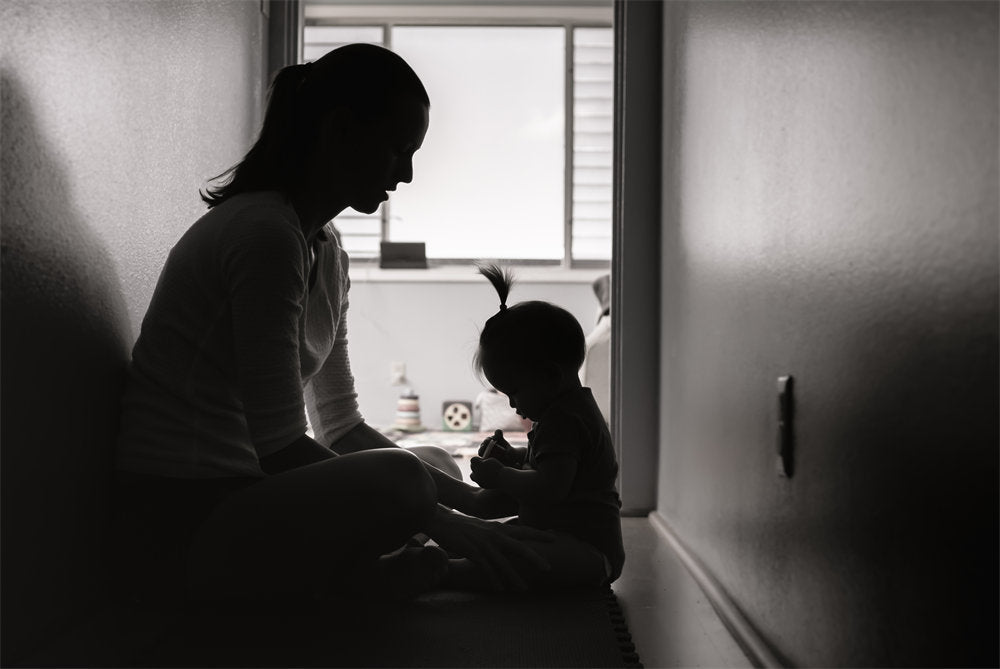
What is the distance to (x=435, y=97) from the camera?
4719 mm

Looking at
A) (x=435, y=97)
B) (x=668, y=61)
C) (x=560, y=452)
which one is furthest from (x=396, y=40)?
(x=560, y=452)

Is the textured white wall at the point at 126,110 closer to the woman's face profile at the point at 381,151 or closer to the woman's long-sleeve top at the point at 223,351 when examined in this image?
the woman's long-sleeve top at the point at 223,351

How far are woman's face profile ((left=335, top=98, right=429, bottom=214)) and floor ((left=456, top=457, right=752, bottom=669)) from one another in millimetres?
711

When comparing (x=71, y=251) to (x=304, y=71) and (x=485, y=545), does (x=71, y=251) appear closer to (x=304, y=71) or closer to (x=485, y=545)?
(x=304, y=71)

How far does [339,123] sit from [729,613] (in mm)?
880

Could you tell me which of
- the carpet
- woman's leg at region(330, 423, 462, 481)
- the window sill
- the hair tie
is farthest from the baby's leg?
the window sill

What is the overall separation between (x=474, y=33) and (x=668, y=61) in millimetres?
2834

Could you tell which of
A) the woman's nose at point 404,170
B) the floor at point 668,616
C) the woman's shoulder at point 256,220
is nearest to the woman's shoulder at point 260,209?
the woman's shoulder at point 256,220

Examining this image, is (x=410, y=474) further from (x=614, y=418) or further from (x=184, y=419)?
(x=614, y=418)

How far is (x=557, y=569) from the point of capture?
4.22 feet

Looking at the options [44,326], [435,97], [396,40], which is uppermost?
[396,40]

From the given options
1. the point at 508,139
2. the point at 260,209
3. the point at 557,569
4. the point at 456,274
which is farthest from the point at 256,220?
the point at 508,139

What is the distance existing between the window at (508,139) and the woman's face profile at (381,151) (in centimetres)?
346

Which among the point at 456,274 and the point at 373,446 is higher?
the point at 456,274
